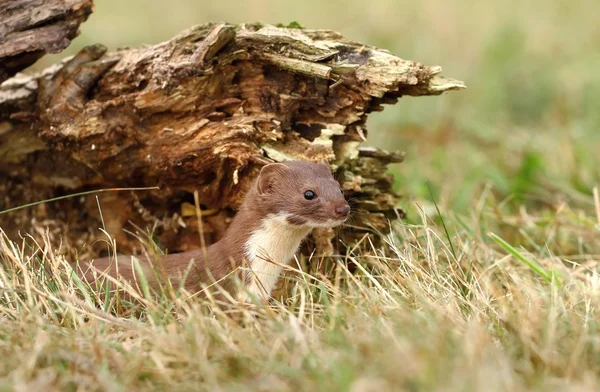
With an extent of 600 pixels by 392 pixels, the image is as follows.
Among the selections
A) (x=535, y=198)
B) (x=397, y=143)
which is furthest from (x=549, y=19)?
(x=535, y=198)

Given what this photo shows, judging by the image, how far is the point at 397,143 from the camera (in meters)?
9.31

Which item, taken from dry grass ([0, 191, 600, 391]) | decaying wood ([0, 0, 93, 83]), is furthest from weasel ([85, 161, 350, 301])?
decaying wood ([0, 0, 93, 83])

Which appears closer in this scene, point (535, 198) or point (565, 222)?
point (565, 222)

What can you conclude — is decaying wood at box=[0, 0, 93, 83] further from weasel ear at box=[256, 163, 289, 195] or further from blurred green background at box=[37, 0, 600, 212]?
blurred green background at box=[37, 0, 600, 212]

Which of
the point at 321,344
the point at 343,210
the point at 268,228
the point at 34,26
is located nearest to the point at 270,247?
the point at 268,228

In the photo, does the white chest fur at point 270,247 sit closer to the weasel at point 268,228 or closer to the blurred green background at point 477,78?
the weasel at point 268,228

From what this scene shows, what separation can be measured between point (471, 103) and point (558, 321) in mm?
6652

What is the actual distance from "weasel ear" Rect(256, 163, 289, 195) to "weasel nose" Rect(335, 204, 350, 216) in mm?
382

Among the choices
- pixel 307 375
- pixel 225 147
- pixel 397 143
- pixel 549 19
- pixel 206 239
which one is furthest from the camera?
pixel 549 19

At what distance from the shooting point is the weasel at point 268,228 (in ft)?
14.1

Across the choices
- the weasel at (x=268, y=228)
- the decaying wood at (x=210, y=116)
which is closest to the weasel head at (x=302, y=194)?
the weasel at (x=268, y=228)

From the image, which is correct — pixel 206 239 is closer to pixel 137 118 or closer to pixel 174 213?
pixel 174 213

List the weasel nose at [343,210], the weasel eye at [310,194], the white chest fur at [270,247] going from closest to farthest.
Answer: the weasel nose at [343,210] < the weasel eye at [310,194] < the white chest fur at [270,247]

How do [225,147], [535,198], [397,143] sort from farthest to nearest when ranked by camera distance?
[397,143] < [535,198] < [225,147]
